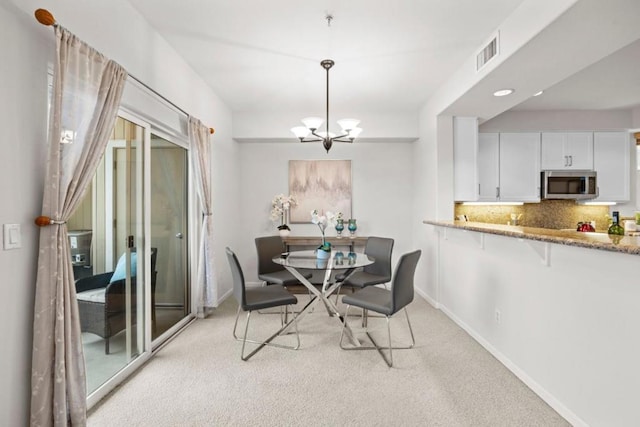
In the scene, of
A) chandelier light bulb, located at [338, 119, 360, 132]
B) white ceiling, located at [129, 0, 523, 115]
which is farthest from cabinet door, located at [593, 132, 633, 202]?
chandelier light bulb, located at [338, 119, 360, 132]

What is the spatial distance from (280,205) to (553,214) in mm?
4025

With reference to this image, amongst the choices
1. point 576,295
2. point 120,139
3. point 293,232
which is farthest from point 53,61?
point 293,232

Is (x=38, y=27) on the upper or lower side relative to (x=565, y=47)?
lower

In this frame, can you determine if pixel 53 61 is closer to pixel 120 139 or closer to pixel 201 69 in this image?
pixel 120 139

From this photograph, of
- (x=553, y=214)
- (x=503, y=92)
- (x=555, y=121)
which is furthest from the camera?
(x=553, y=214)

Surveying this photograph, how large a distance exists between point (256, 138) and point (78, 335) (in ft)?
12.1

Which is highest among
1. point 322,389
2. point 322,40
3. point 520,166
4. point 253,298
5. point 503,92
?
point 322,40

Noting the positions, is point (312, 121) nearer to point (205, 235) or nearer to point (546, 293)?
point (205, 235)

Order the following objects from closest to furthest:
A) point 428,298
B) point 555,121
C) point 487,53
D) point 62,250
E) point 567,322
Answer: point 62,250
point 567,322
point 487,53
point 428,298
point 555,121

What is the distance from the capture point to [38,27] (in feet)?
5.27

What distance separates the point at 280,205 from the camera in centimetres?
515


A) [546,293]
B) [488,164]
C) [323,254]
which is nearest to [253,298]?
[323,254]

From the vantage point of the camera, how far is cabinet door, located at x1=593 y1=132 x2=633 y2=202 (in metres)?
4.55

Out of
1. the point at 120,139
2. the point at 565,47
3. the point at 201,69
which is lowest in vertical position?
the point at 120,139
